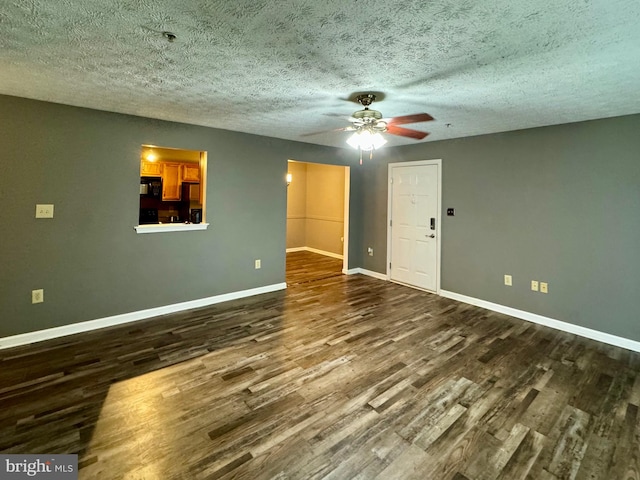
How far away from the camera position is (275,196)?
475cm

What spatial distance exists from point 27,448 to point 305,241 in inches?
278

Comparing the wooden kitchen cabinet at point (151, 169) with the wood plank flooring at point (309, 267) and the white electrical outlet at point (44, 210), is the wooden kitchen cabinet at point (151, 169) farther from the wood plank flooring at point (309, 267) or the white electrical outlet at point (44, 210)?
the wood plank flooring at point (309, 267)

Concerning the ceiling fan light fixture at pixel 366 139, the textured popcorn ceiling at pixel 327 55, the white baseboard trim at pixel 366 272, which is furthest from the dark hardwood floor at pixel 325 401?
the textured popcorn ceiling at pixel 327 55

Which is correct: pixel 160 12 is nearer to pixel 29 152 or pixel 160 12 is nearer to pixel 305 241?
pixel 29 152

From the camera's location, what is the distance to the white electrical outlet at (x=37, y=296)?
9.99 feet

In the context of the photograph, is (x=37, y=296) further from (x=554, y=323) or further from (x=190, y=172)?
(x=554, y=323)

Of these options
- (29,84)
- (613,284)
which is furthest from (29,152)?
(613,284)

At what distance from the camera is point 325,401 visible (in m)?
2.21

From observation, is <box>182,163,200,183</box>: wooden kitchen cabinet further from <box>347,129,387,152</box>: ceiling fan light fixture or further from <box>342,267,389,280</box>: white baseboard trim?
<box>347,129,387,152</box>: ceiling fan light fixture

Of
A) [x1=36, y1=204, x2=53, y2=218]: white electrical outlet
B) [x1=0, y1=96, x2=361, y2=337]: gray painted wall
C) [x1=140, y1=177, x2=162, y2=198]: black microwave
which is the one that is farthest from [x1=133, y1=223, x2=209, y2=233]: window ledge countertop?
[x1=140, y1=177, x2=162, y2=198]: black microwave

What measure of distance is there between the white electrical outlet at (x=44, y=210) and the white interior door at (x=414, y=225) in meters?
4.73

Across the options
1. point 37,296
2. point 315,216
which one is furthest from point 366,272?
point 37,296

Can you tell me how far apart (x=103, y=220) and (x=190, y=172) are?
341 cm

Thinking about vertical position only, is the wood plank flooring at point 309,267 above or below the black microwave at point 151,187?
below
